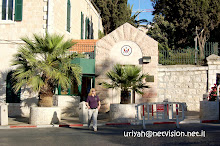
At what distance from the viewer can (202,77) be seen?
18438 millimetres

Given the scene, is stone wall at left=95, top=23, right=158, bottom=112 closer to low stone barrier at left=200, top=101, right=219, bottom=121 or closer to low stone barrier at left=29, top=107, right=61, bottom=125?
low stone barrier at left=200, top=101, right=219, bottom=121

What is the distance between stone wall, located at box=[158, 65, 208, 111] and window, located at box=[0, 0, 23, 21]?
9226 mm

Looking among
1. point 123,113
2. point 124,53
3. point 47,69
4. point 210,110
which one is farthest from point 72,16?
point 210,110

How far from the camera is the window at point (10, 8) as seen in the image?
17.5m

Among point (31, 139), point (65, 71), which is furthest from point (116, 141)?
point (65, 71)

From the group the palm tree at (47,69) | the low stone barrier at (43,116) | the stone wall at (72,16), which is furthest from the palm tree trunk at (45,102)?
the stone wall at (72,16)

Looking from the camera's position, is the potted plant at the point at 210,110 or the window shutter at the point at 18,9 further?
the window shutter at the point at 18,9

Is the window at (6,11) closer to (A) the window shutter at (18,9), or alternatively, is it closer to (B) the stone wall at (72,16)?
(A) the window shutter at (18,9)

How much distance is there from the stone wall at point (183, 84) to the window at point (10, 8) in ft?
30.3

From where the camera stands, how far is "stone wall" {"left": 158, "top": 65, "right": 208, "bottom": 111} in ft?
60.6

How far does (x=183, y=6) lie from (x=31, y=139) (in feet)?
83.4

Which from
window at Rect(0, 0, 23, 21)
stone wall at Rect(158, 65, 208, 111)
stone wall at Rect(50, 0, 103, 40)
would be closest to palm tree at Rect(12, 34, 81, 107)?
stone wall at Rect(50, 0, 103, 40)

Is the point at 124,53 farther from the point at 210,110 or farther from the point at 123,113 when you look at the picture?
the point at 210,110

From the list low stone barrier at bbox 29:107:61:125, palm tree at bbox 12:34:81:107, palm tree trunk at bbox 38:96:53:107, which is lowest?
low stone barrier at bbox 29:107:61:125
